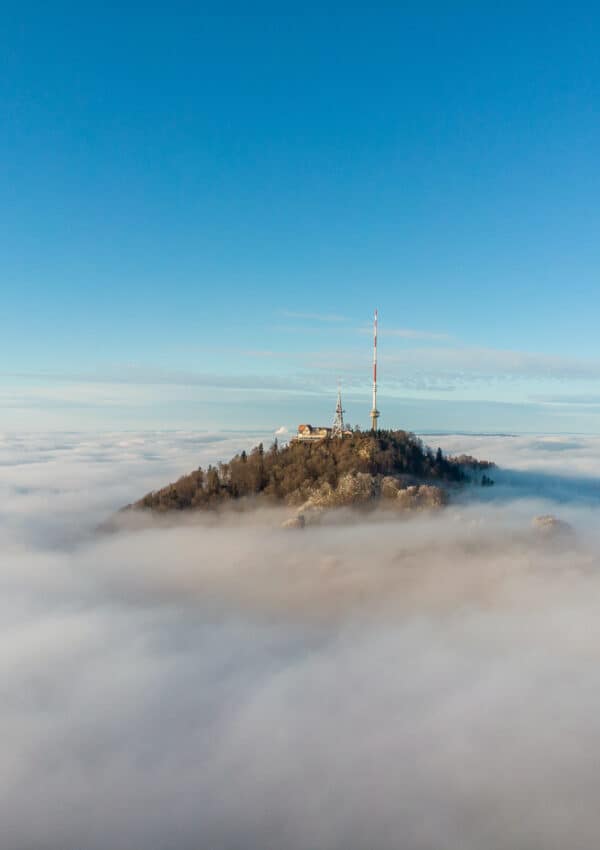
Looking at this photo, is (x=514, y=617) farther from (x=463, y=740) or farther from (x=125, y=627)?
(x=125, y=627)

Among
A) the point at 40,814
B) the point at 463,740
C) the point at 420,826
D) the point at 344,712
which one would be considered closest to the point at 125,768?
the point at 40,814

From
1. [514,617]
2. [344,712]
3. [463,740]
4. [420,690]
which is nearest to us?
[463,740]

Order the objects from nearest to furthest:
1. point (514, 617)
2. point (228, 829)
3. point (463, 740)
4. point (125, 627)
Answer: point (228, 829) → point (463, 740) → point (514, 617) → point (125, 627)

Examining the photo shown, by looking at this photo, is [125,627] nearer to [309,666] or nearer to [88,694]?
[88,694]

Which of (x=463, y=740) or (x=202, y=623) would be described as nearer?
(x=463, y=740)

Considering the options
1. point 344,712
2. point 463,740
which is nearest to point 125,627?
point 344,712

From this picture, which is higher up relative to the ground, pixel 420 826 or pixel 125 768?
pixel 420 826

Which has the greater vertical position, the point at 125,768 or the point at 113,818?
the point at 113,818

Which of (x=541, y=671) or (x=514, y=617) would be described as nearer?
(x=541, y=671)

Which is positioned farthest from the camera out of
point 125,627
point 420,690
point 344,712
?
point 125,627
